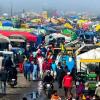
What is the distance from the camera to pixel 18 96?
62.7 feet

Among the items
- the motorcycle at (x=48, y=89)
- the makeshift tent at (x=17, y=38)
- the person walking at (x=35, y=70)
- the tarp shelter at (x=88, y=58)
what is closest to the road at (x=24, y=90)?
the motorcycle at (x=48, y=89)

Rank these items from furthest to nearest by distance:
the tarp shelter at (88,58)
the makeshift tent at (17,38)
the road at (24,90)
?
the makeshift tent at (17,38), the tarp shelter at (88,58), the road at (24,90)

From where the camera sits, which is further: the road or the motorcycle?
the road

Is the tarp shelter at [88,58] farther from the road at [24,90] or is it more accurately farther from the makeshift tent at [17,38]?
the makeshift tent at [17,38]

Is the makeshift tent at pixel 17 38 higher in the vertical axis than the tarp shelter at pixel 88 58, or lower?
higher

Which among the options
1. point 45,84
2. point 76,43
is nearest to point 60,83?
point 45,84

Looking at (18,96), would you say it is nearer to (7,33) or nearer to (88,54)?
(88,54)

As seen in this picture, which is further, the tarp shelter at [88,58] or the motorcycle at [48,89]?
the tarp shelter at [88,58]

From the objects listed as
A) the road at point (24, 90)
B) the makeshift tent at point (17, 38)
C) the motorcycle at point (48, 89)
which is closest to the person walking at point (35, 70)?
the road at point (24, 90)

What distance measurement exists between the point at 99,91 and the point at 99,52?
696 cm

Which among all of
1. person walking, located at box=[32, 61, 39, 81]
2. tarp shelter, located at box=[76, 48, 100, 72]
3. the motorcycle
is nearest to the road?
the motorcycle

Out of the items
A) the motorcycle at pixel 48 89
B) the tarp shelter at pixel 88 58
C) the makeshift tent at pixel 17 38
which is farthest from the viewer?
the makeshift tent at pixel 17 38

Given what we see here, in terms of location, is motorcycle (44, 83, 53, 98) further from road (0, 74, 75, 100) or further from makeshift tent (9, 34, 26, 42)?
makeshift tent (9, 34, 26, 42)

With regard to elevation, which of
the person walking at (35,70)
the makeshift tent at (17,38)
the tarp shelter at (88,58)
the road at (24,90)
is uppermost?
the makeshift tent at (17,38)
